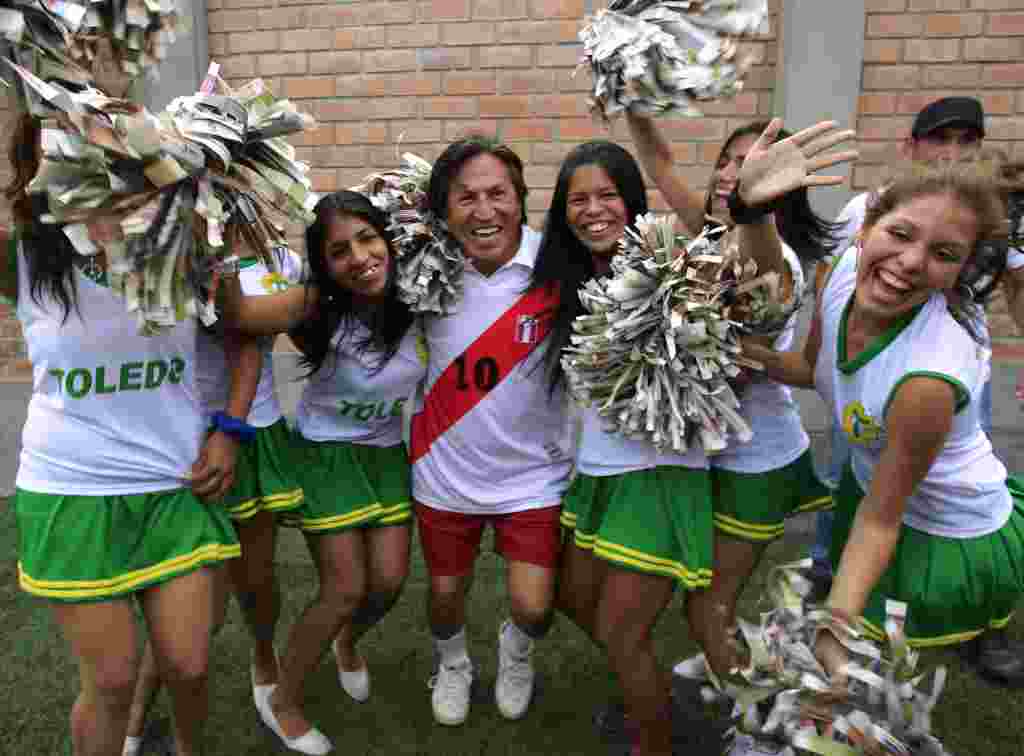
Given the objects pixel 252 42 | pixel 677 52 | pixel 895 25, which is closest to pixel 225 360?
pixel 677 52

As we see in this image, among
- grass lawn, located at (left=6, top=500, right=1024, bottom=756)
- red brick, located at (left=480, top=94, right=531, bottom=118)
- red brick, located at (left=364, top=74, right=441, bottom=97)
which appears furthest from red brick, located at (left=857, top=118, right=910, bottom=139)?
grass lawn, located at (left=6, top=500, right=1024, bottom=756)

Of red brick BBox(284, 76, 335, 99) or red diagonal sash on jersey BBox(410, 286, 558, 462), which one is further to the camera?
red brick BBox(284, 76, 335, 99)

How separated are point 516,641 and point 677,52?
6.22ft

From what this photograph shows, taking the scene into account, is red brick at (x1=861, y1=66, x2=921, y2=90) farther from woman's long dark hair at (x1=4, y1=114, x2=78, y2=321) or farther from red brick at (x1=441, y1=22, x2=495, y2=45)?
→ woman's long dark hair at (x1=4, y1=114, x2=78, y2=321)

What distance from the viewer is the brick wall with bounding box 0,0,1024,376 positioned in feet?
15.3

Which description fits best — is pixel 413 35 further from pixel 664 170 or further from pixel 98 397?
pixel 98 397

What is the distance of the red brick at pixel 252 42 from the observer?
5190 millimetres

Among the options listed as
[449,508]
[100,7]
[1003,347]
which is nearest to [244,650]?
[449,508]

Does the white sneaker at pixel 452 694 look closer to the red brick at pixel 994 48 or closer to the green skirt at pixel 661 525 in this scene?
the green skirt at pixel 661 525

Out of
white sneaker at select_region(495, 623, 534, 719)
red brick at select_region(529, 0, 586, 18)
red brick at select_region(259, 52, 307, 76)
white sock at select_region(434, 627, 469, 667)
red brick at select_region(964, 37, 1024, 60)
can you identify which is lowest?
white sneaker at select_region(495, 623, 534, 719)

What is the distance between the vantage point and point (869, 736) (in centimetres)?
153

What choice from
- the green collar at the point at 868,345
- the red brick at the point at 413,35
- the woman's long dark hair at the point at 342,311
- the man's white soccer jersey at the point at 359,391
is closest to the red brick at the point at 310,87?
the red brick at the point at 413,35

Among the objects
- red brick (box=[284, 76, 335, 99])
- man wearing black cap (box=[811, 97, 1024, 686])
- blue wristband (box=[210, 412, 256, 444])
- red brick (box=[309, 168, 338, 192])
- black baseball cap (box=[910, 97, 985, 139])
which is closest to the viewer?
blue wristband (box=[210, 412, 256, 444])

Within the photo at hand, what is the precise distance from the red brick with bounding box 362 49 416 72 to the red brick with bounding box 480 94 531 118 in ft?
1.60
